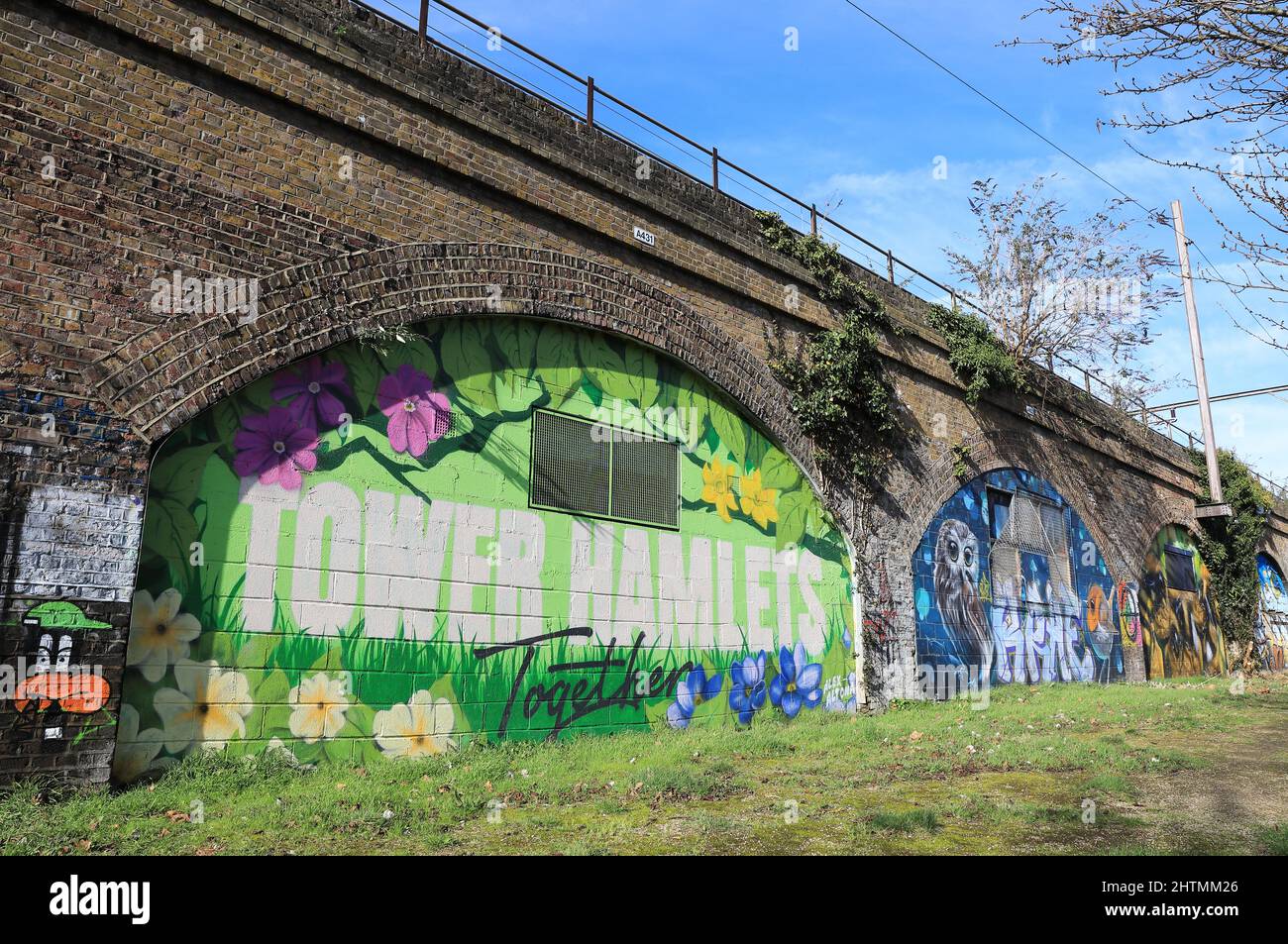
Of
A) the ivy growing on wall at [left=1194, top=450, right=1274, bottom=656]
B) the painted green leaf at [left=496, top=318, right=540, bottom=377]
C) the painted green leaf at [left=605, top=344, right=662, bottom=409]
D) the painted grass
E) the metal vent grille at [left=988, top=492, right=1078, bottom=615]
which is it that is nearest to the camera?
the painted grass

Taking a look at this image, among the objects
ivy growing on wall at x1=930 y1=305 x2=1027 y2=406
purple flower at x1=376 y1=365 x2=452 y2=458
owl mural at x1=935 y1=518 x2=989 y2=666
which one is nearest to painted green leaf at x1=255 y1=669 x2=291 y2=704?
purple flower at x1=376 y1=365 x2=452 y2=458

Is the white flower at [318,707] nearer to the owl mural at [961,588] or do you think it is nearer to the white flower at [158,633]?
the white flower at [158,633]

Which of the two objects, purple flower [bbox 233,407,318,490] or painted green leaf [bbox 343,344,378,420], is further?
painted green leaf [bbox 343,344,378,420]

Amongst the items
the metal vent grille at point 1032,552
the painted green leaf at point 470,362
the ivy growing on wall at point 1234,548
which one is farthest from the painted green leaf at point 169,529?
the ivy growing on wall at point 1234,548

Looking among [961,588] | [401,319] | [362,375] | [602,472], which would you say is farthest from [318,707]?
[961,588]

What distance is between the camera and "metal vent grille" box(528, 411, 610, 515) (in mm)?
8984

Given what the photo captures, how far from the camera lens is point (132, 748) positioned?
6.17 meters

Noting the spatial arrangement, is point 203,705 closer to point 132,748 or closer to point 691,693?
point 132,748

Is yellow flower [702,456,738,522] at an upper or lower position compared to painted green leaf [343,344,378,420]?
lower

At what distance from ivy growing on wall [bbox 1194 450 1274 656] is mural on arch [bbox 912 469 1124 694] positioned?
6.99 m

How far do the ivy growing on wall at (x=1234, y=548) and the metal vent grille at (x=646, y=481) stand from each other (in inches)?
788
